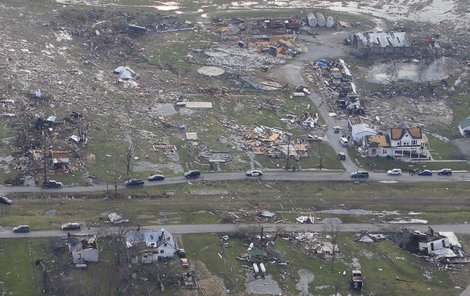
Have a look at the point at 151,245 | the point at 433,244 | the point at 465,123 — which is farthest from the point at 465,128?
the point at 151,245

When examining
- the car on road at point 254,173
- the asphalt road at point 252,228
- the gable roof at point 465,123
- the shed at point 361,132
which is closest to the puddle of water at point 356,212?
the asphalt road at point 252,228

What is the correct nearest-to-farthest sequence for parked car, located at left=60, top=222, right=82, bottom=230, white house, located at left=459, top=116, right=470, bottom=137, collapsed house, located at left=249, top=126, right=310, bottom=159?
1. parked car, located at left=60, top=222, right=82, bottom=230
2. collapsed house, located at left=249, top=126, right=310, bottom=159
3. white house, located at left=459, top=116, right=470, bottom=137

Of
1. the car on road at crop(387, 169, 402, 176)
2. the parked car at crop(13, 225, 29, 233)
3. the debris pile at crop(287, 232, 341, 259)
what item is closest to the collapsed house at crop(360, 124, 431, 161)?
the car on road at crop(387, 169, 402, 176)

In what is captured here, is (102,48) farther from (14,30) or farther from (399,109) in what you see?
(399,109)

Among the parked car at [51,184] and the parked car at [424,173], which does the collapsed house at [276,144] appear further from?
the parked car at [51,184]

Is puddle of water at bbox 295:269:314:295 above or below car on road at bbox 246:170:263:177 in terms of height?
below

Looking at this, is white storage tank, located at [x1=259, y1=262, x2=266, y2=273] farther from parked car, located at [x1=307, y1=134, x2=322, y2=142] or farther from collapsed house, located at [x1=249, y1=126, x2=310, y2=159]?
parked car, located at [x1=307, y1=134, x2=322, y2=142]

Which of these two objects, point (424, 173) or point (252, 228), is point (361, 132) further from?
point (252, 228)
